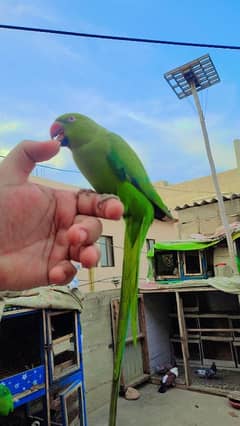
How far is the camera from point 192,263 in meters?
5.81

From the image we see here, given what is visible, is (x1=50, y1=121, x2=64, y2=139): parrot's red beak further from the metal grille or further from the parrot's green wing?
the metal grille

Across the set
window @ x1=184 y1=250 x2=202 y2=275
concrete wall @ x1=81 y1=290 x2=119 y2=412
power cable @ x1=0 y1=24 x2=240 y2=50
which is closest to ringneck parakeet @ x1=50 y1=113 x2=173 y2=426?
power cable @ x1=0 y1=24 x2=240 y2=50

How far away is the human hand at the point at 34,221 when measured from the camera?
2.64 feet

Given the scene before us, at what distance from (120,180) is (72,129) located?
192 millimetres

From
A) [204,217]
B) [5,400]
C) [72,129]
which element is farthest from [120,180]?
[204,217]

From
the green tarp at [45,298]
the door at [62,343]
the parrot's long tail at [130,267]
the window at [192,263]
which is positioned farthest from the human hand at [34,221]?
the window at [192,263]

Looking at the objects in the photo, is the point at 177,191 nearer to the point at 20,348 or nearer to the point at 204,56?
the point at 20,348

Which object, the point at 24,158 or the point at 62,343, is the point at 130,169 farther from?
the point at 62,343

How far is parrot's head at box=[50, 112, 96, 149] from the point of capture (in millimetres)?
851

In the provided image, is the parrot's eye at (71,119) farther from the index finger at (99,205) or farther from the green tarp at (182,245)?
the green tarp at (182,245)

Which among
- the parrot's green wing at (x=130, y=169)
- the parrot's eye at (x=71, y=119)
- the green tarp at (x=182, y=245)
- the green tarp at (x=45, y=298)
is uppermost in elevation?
the parrot's eye at (x=71, y=119)

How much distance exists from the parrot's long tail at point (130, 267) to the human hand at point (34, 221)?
11 cm

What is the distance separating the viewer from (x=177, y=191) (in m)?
8.74

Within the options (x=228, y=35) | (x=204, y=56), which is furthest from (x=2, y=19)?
(x=228, y=35)
